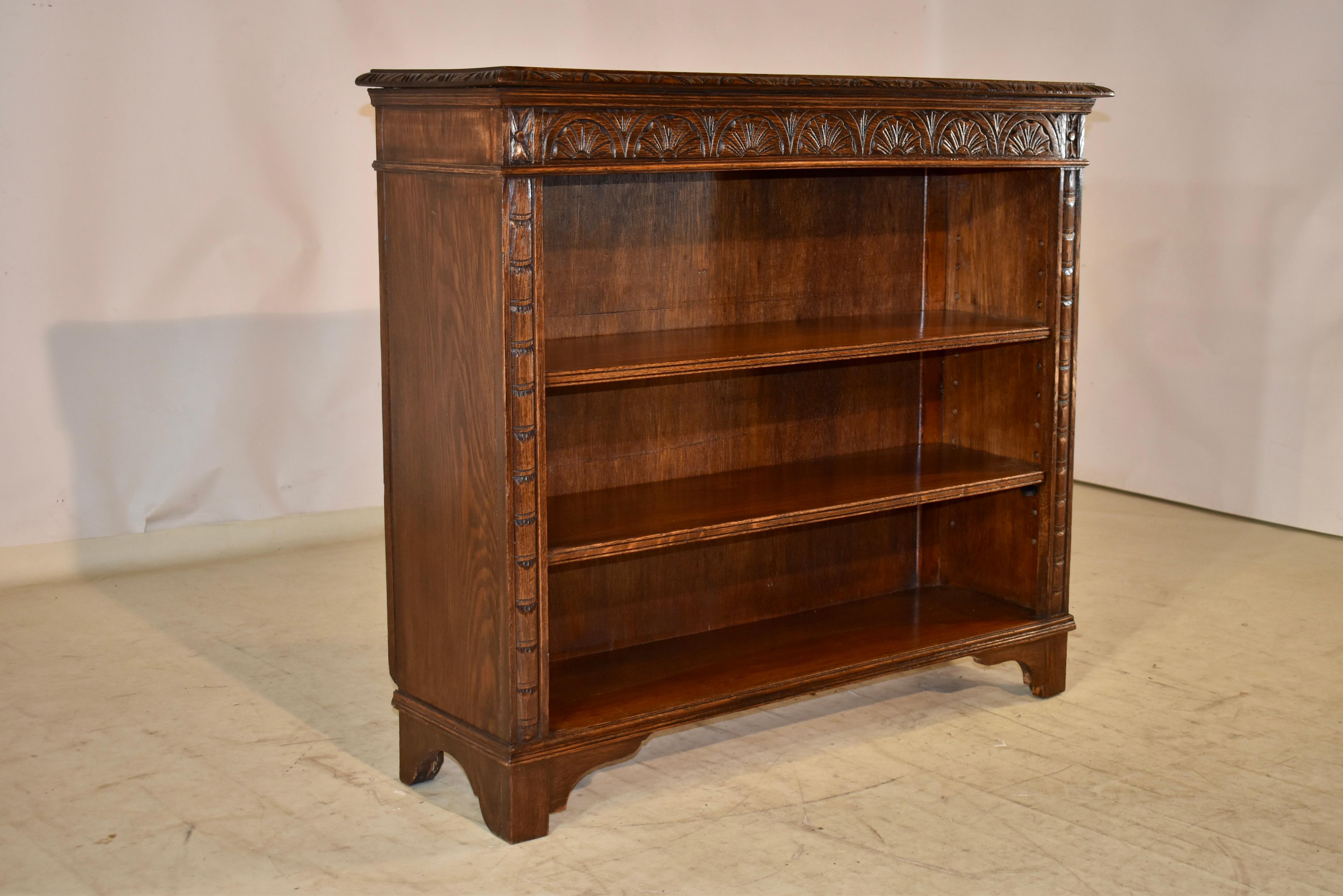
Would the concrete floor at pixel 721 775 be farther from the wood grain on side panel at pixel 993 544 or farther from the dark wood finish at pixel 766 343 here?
the dark wood finish at pixel 766 343

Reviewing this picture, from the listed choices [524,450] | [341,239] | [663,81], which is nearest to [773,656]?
[524,450]

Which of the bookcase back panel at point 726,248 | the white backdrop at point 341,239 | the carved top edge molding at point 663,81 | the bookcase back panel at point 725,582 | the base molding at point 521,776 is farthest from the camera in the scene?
the white backdrop at point 341,239

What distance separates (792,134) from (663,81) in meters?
0.36

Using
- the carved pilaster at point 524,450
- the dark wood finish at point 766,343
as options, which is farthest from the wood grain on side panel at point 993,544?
the carved pilaster at point 524,450

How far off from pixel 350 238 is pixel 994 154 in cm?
269

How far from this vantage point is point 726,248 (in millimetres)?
3443

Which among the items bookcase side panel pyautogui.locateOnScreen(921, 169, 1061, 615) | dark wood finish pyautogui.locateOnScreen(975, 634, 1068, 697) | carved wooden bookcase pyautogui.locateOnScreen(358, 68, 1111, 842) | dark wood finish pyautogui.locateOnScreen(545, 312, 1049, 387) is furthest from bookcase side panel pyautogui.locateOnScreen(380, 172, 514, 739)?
bookcase side panel pyautogui.locateOnScreen(921, 169, 1061, 615)

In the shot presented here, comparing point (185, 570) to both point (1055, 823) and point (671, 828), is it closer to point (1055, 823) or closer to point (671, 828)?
point (671, 828)

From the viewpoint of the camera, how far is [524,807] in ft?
9.23

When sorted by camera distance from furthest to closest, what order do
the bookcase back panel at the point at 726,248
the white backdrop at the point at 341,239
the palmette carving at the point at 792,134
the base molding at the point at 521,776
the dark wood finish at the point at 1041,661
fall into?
the white backdrop at the point at 341,239 < the dark wood finish at the point at 1041,661 < the bookcase back panel at the point at 726,248 < the base molding at the point at 521,776 < the palmette carving at the point at 792,134

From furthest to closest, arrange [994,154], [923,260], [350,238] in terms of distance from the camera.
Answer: [350,238]
[923,260]
[994,154]

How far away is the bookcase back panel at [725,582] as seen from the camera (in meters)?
3.34

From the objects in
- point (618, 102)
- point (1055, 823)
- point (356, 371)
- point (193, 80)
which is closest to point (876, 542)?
point (1055, 823)

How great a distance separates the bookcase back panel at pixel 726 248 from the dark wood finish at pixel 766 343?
48 millimetres
